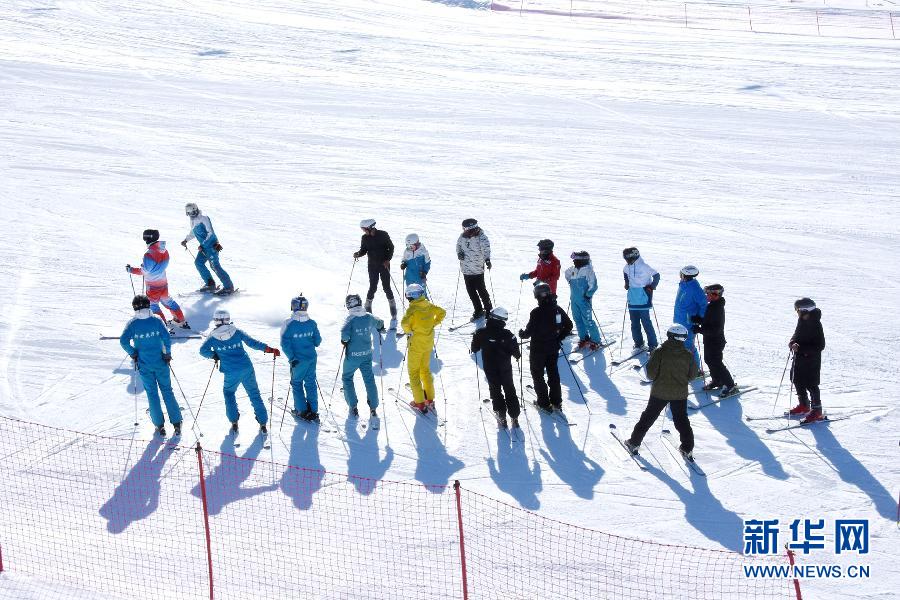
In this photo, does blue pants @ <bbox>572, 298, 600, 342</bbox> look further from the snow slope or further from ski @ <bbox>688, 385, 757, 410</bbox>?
ski @ <bbox>688, 385, 757, 410</bbox>

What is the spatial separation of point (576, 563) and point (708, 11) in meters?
33.3

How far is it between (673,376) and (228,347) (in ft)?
15.9

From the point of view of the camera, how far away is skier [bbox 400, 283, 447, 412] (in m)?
11.2

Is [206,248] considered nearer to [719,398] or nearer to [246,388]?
[246,388]

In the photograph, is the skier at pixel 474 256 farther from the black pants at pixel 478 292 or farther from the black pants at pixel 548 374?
the black pants at pixel 548 374

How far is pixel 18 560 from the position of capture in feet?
28.9

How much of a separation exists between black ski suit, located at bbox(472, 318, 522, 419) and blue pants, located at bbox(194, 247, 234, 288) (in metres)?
5.83

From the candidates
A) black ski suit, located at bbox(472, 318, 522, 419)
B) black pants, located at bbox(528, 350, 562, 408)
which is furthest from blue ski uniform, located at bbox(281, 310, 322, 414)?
black pants, located at bbox(528, 350, 562, 408)

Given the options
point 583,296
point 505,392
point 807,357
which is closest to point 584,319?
point 583,296

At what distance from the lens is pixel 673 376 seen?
32.8ft

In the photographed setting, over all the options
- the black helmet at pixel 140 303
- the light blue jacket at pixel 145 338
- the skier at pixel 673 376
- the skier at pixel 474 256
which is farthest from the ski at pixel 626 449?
the black helmet at pixel 140 303

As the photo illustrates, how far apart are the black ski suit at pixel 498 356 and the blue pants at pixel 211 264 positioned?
583 centimetres

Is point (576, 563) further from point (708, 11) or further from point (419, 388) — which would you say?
point (708, 11)

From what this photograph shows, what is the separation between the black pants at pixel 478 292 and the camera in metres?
14.0
